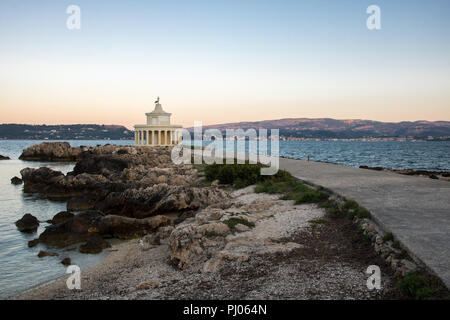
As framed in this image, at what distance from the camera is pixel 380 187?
12.9 metres

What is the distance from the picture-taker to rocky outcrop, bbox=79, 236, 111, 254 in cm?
1085

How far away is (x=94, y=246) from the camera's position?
35.9 feet

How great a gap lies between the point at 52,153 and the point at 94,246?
193 ft

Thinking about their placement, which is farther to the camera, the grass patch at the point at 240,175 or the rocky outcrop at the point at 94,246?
the grass patch at the point at 240,175

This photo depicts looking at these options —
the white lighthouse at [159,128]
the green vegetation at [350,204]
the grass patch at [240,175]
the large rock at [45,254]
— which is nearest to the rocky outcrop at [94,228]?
the large rock at [45,254]

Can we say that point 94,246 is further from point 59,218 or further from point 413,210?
point 413,210

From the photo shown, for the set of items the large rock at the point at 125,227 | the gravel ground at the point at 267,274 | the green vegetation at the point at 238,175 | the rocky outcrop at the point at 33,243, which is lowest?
the rocky outcrop at the point at 33,243

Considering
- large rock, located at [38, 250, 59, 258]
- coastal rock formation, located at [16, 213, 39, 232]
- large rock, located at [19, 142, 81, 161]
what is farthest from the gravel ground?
large rock, located at [19, 142, 81, 161]

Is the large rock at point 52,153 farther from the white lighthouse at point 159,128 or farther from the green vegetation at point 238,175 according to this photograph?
the green vegetation at point 238,175

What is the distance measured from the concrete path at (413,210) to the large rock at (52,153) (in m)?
56.5

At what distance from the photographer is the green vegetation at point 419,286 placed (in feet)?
16.1

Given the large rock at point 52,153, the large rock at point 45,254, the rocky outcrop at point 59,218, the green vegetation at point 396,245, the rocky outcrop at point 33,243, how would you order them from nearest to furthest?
the green vegetation at point 396,245 < the large rock at point 45,254 < the rocky outcrop at point 33,243 < the rocky outcrop at point 59,218 < the large rock at point 52,153
